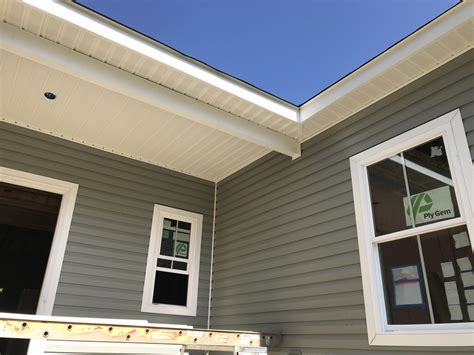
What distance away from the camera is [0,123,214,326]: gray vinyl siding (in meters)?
3.92

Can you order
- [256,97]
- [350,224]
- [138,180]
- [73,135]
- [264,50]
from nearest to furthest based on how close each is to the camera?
[350,224], [256,97], [264,50], [73,135], [138,180]

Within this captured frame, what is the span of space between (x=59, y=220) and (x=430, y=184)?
3.69 meters

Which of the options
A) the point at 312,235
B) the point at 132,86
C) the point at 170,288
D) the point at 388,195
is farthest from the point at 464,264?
the point at 170,288

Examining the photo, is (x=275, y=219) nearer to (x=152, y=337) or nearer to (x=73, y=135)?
(x=152, y=337)

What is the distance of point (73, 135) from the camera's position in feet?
14.1

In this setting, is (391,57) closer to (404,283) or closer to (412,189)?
(412,189)

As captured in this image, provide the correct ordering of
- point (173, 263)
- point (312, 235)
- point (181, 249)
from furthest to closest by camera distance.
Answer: point (181, 249)
point (173, 263)
point (312, 235)

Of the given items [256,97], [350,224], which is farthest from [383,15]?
[350,224]

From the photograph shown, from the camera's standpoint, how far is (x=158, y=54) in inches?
120

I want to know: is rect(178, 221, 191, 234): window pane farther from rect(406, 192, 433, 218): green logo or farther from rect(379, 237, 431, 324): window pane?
rect(406, 192, 433, 218): green logo

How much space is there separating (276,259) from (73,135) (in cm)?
276

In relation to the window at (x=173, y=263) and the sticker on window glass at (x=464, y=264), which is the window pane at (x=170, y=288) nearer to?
the window at (x=173, y=263)

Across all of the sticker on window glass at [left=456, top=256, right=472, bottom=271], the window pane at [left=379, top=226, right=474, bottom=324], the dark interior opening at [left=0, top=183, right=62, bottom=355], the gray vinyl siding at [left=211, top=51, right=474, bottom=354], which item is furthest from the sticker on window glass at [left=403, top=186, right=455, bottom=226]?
the dark interior opening at [left=0, top=183, right=62, bottom=355]

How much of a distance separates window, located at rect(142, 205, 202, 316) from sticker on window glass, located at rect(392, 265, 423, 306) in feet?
8.65
